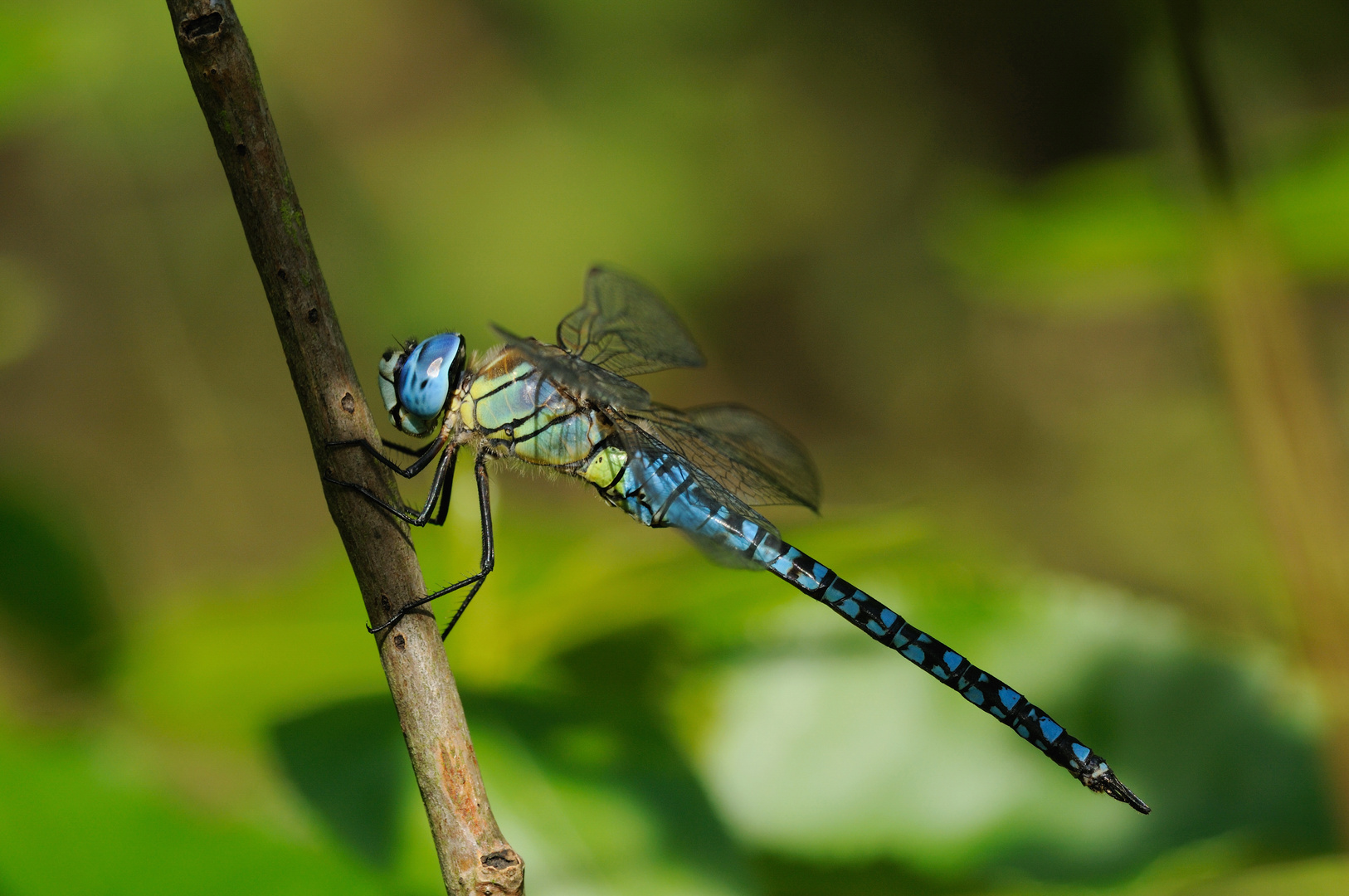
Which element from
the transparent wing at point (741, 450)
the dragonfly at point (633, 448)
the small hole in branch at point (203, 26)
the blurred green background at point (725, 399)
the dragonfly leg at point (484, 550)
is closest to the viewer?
the small hole in branch at point (203, 26)

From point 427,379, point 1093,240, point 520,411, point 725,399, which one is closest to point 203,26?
point 427,379

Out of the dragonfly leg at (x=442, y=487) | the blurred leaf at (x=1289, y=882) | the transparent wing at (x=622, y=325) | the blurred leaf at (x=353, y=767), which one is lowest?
the blurred leaf at (x=1289, y=882)

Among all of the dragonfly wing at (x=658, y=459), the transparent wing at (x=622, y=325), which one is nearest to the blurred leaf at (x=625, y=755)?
the dragonfly wing at (x=658, y=459)

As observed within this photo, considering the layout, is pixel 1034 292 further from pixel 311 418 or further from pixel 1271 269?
pixel 311 418

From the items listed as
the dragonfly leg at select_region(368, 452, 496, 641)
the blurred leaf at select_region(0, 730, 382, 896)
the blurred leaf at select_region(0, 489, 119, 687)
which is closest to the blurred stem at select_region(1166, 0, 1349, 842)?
the dragonfly leg at select_region(368, 452, 496, 641)

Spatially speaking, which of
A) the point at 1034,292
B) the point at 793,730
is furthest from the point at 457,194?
the point at 793,730

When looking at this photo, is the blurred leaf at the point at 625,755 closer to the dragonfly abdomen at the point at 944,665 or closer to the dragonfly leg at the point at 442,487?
the dragonfly leg at the point at 442,487

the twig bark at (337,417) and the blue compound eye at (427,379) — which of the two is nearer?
the twig bark at (337,417)

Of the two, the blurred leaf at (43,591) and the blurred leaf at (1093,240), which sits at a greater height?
the blurred leaf at (1093,240)
